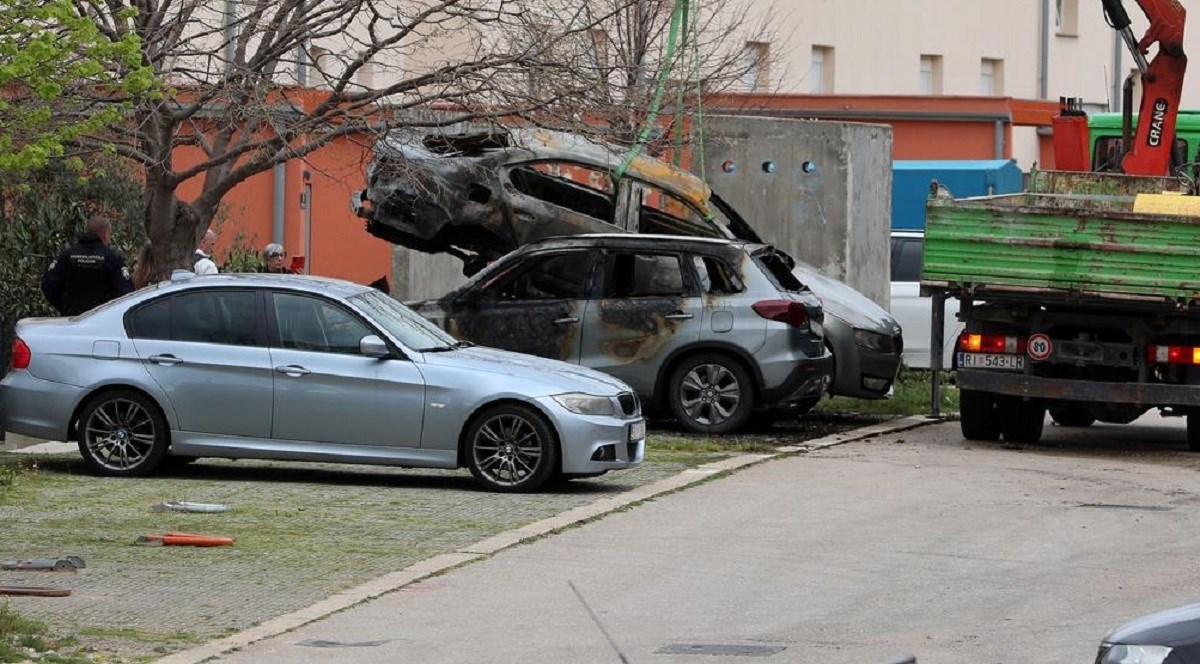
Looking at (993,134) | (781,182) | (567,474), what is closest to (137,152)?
(567,474)

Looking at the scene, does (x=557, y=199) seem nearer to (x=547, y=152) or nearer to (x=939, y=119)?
(x=547, y=152)

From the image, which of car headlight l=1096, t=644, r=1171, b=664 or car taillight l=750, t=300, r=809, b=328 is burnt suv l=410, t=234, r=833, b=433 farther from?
car headlight l=1096, t=644, r=1171, b=664

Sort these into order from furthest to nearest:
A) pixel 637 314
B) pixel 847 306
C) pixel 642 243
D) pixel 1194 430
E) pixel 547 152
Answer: pixel 547 152 < pixel 847 306 < pixel 642 243 < pixel 637 314 < pixel 1194 430

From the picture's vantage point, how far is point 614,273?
17.8 metres

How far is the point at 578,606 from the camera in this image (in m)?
9.66

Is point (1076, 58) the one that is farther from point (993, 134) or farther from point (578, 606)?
point (578, 606)

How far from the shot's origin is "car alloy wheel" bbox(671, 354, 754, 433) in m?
17.5

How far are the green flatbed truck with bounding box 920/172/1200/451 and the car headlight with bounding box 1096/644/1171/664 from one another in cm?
1084

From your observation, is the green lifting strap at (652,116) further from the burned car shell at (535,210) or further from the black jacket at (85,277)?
the black jacket at (85,277)

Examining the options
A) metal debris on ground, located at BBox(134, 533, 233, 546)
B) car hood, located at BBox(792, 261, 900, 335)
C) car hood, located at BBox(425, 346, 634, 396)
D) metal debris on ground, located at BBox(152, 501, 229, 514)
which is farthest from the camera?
car hood, located at BBox(792, 261, 900, 335)

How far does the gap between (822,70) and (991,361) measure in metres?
30.0

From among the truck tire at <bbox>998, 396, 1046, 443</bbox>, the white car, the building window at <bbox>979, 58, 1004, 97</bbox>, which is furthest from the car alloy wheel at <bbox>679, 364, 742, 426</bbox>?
the building window at <bbox>979, 58, 1004, 97</bbox>

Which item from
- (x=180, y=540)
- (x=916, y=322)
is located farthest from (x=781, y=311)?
(x=180, y=540)

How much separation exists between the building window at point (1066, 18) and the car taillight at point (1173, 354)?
36041 mm
